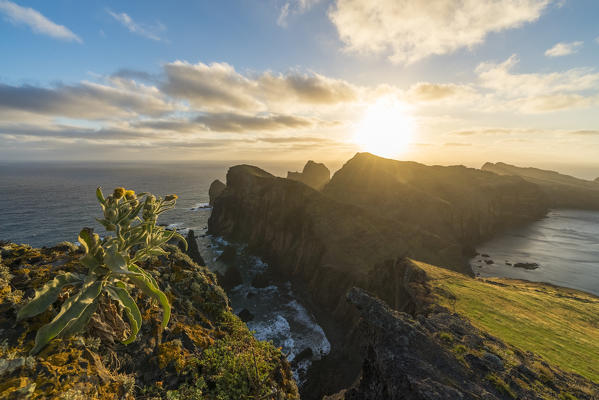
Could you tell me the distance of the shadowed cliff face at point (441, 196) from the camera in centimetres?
7181

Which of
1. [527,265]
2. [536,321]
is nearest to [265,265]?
[536,321]

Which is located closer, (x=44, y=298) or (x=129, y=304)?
(x=44, y=298)

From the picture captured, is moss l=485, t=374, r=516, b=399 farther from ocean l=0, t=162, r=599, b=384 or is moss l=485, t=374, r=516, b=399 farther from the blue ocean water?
the blue ocean water

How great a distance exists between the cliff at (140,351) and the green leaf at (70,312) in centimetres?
42

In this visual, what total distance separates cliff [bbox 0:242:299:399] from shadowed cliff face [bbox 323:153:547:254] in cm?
6548

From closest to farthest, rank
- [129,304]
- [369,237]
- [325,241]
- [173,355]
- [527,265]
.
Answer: [129,304], [173,355], [369,237], [325,241], [527,265]

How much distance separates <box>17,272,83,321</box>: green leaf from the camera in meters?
3.79

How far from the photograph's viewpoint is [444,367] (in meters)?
9.85

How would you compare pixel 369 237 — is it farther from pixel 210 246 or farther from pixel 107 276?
pixel 210 246

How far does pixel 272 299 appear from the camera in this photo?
147ft

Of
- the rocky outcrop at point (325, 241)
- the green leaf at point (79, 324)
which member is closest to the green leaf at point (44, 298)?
the green leaf at point (79, 324)

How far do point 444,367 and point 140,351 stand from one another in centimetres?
1146

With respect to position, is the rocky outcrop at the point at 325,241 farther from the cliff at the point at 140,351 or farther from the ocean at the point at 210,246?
the cliff at the point at 140,351

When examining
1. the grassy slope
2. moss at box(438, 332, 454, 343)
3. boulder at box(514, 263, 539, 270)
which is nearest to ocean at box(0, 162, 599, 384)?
boulder at box(514, 263, 539, 270)
